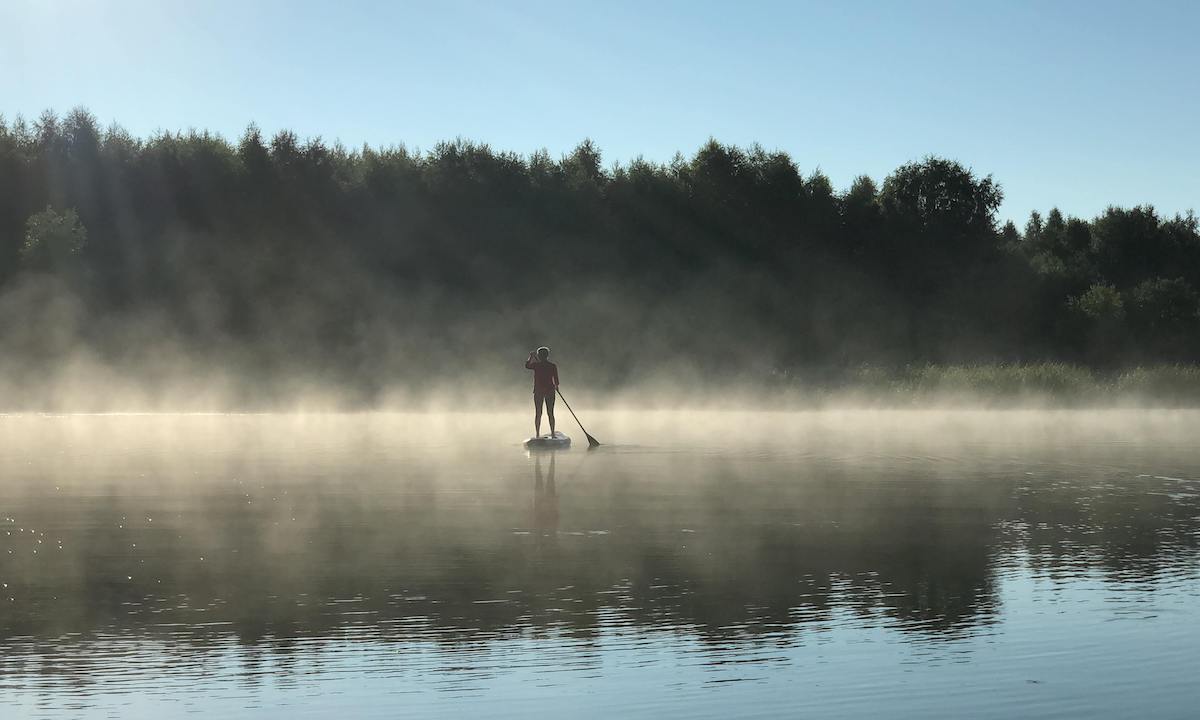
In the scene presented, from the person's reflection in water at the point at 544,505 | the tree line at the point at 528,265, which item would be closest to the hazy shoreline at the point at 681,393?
the tree line at the point at 528,265

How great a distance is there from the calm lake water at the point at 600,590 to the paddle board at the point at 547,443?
452 centimetres

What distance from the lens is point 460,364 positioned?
65.1 meters

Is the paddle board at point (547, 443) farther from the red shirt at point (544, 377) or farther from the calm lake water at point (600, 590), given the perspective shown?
the calm lake water at point (600, 590)

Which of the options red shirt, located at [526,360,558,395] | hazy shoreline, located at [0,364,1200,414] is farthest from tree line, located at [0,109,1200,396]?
red shirt, located at [526,360,558,395]

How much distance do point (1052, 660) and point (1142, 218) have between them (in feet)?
312

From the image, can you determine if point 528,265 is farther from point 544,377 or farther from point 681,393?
point 544,377

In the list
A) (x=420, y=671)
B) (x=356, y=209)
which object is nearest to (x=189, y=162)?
(x=356, y=209)

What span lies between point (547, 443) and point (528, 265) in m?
49.8

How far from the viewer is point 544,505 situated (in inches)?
794

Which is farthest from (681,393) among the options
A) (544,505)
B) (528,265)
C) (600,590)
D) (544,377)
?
(600,590)

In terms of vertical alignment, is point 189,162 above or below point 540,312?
above

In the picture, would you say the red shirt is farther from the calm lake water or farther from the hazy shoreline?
the hazy shoreline

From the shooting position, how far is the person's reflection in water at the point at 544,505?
17406 millimetres

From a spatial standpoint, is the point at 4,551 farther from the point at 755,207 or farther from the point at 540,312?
the point at 755,207
